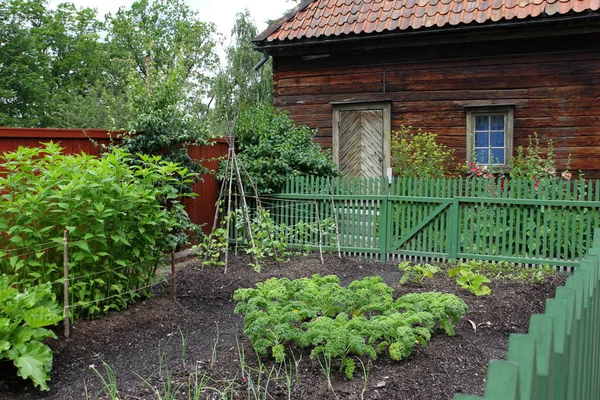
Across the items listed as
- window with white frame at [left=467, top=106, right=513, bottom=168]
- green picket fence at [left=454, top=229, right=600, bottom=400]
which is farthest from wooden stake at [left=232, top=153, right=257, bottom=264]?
green picket fence at [left=454, top=229, right=600, bottom=400]

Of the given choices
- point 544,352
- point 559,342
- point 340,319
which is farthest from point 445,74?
point 544,352

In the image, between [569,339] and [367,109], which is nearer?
[569,339]

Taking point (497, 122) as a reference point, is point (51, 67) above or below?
above

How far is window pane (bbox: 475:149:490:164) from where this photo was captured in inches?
474

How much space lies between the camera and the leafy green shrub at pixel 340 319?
13.7 feet

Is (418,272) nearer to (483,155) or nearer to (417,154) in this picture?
(417,154)

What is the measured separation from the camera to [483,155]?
39.6 ft

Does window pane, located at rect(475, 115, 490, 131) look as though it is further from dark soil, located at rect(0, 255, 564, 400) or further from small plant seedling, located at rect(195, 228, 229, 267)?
small plant seedling, located at rect(195, 228, 229, 267)

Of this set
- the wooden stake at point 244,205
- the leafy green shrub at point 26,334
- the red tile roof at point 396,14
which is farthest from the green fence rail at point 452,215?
the leafy green shrub at point 26,334

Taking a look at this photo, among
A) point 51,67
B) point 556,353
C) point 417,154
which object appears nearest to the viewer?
point 556,353

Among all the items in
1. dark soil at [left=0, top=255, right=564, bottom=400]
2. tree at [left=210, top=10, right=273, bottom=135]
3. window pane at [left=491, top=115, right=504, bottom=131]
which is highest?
tree at [left=210, top=10, right=273, bottom=135]

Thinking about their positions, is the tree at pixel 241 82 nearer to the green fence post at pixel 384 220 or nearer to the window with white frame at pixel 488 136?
the window with white frame at pixel 488 136

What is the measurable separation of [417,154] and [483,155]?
147cm

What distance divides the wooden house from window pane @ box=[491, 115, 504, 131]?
2 centimetres
